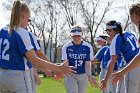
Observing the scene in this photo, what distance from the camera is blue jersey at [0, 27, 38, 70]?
5578 millimetres

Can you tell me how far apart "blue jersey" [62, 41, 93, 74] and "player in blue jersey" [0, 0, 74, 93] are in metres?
4.45

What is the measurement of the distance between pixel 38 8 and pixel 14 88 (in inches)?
2111

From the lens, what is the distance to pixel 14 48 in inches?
222

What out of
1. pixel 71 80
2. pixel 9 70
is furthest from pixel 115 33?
pixel 9 70

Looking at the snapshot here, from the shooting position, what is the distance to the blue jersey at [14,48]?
5.58m

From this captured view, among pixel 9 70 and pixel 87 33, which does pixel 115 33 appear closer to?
pixel 9 70

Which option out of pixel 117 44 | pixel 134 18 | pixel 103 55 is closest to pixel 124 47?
pixel 117 44

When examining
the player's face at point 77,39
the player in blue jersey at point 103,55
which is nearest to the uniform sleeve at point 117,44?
the player's face at point 77,39

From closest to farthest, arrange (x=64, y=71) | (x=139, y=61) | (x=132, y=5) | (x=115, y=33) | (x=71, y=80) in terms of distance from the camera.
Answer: (x=64, y=71) < (x=139, y=61) < (x=132, y=5) < (x=115, y=33) < (x=71, y=80)

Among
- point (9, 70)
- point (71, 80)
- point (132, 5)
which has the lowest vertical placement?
point (71, 80)

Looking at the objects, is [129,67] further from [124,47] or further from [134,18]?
[124,47]

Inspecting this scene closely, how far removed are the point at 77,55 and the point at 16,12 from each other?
4715mm

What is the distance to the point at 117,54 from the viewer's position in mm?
7590

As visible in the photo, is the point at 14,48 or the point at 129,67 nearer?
the point at 14,48
